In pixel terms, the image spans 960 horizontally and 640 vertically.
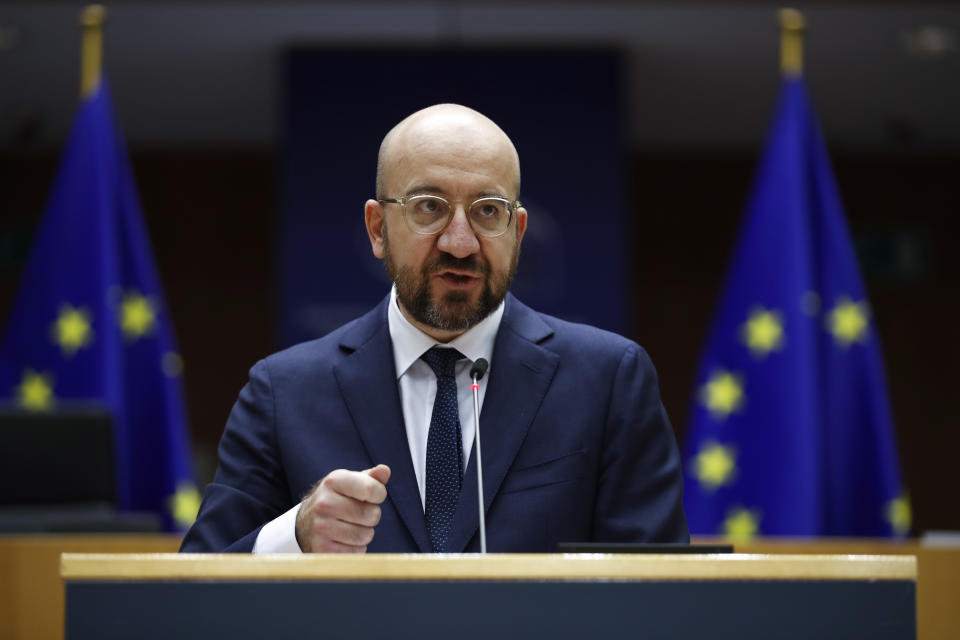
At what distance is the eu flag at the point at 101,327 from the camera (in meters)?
4.54

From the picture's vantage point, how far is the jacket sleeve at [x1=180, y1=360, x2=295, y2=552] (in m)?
1.93

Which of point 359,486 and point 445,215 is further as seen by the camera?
point 445,215

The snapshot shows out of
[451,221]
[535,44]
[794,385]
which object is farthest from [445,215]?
[535,44]

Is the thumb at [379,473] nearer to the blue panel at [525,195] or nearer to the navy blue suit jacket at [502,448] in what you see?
the navy blue suit jacket at [502,448]

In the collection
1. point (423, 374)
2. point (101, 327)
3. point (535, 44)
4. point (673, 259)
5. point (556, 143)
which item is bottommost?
point (423, 374)

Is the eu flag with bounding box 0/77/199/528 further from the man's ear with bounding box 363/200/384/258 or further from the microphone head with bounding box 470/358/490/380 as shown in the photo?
the microphone head with bounding box 470/358/490/380

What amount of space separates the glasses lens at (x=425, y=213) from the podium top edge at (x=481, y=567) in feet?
2.41

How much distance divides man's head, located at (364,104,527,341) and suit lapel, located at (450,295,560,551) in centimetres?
9

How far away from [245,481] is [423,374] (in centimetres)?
34

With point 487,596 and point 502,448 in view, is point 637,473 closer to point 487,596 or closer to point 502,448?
point 502,448

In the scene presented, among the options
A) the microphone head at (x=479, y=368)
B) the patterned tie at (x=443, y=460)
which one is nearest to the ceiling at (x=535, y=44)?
the patterned tie at (x=443, y=460)

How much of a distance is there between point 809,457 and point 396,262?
91.7 inches

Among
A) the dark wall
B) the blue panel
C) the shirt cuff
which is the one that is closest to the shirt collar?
the shirt cuff

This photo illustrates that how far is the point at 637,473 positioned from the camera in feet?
6.51
